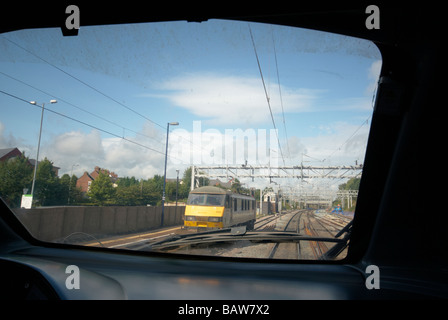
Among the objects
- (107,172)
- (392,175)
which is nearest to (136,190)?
(107,172)

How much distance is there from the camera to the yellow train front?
3664 mm

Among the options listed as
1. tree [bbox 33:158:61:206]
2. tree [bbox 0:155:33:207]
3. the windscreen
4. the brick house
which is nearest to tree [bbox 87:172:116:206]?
the brick house

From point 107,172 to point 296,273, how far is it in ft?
6.16

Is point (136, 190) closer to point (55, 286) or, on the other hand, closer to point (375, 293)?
point (55, 286)

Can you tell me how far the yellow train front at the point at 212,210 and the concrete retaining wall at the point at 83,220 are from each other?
705 millimetres

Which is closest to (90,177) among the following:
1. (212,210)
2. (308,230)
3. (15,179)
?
(15,179)

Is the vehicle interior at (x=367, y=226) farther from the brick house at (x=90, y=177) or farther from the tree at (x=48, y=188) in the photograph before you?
the brick house at (x=90, y=177)

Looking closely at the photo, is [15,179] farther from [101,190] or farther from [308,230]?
[308,230]

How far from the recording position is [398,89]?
229 cm

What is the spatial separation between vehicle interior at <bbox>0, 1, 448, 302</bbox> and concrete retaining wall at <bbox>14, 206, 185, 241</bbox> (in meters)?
0.36

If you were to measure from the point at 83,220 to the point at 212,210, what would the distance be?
2331mm

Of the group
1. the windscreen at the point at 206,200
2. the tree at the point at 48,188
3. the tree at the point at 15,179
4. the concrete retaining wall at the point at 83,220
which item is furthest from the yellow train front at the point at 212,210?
the tree at the point at 15,179

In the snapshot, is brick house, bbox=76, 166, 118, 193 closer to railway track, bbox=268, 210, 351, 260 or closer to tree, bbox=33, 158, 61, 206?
tree, bbox=33, 158, 61, 206
